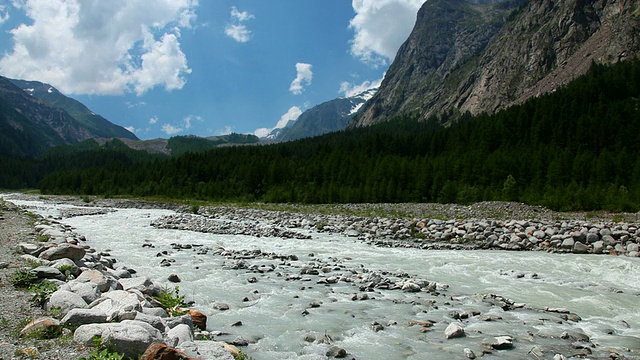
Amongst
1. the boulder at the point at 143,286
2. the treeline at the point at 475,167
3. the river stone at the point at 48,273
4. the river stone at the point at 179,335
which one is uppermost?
the treeline at the point at 475,167

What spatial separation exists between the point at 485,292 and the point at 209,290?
9.16 meters

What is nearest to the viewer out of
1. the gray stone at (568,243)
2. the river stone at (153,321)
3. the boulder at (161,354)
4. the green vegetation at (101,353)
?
the green vegetation at (101,353)

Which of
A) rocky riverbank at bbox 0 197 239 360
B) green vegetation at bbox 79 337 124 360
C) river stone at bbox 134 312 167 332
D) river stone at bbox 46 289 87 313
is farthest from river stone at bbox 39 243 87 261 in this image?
green vegetation at bbox 79 337 124 360

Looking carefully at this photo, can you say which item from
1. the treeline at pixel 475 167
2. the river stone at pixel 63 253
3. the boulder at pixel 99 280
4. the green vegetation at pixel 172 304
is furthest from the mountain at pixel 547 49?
the boulder at pixel 99 280

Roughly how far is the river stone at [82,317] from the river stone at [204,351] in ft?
5.14

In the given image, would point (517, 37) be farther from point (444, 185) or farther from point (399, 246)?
point (399, 246)

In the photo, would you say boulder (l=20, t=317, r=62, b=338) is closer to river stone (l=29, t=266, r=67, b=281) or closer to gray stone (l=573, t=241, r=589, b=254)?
river stone (l=29, t=266, r=67, b=281)

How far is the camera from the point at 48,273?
833cm

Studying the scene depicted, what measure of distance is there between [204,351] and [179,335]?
97 centimetres

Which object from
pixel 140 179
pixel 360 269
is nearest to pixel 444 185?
pixel 360 269

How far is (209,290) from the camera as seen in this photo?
11.5 meters

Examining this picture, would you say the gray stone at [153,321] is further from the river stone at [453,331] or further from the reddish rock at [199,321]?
the river stone at [453,331]

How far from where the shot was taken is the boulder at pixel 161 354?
14.9 feet

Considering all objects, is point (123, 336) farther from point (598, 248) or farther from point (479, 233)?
point (598, 248)
